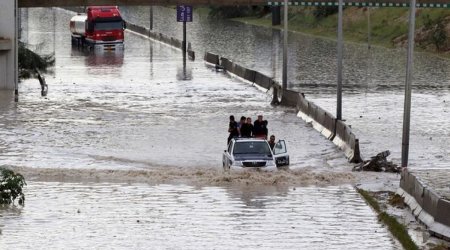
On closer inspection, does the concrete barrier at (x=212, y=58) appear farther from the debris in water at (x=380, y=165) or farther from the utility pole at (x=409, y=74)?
the utility pole at (x=409, y=74)

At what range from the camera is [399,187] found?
107ft

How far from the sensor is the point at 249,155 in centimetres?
3622

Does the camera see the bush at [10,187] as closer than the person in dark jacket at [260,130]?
Yes

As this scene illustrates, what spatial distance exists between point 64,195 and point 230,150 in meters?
5.92

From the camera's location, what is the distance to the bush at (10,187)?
30.8 metres

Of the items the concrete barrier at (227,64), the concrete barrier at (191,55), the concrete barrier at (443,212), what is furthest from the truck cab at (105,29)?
the concrete barrier at (443,212)

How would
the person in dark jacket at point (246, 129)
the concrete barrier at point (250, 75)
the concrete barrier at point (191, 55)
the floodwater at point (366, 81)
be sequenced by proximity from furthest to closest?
the concrete barrier at point (191, 55) < the concrete barrier at point (250, 75) < the floodwater at point (366, 81) < the person in dark jacket at point (246, 129)

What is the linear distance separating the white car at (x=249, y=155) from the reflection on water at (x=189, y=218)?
5.68 feet

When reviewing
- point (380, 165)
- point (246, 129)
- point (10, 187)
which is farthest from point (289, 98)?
point (10, 187)

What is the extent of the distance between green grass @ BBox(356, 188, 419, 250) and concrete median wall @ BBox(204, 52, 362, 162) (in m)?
7.32

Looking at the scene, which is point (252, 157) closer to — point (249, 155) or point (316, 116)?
point (249, 155)

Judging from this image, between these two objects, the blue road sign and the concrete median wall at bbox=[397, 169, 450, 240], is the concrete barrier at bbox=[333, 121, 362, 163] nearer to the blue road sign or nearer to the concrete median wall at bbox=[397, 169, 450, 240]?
the concrete median wall at bbox=[397, 169, 450, 240]

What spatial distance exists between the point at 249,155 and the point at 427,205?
30.0 feet

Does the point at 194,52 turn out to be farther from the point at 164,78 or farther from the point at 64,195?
the point at 64,195
